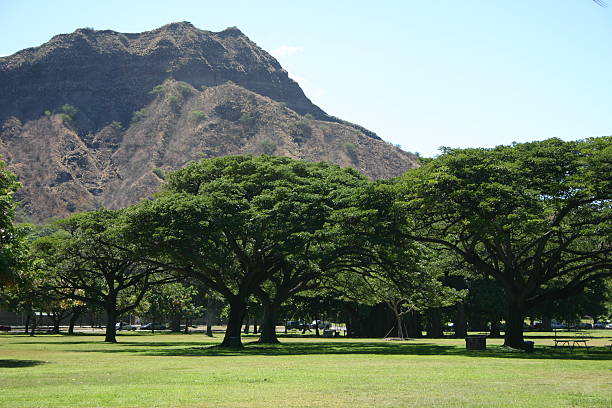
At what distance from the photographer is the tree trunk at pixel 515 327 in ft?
113

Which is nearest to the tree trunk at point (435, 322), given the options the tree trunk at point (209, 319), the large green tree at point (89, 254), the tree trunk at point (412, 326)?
the tree trunk at point (412, 326)

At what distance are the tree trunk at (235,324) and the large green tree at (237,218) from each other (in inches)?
2.4

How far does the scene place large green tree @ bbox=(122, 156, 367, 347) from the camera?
3462 cm

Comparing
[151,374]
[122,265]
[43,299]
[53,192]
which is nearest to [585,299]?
[122,265]

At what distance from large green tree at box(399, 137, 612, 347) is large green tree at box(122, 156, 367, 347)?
5450 millimetres

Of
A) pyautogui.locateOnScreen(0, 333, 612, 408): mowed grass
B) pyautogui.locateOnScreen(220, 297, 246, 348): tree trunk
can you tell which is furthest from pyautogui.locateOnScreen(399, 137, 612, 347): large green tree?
pyautogui.locateOnScreen(220, 297, 246, 348): tree trunk

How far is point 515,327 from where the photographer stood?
34.5 m

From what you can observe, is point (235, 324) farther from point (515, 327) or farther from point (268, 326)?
point (515, 327)

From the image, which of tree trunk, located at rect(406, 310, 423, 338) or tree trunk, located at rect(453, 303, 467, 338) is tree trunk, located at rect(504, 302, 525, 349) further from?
tree trunk, located at rect(453, 303, 467, 338)

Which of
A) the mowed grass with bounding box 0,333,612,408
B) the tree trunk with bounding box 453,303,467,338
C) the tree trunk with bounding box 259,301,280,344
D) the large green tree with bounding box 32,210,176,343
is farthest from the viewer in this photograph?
the tree trunk with bounding box 453,303,467,338

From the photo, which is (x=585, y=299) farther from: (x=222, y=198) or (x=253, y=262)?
(x=222, y=198)

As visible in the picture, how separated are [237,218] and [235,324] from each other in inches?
325

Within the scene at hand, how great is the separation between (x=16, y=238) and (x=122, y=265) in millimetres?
23887

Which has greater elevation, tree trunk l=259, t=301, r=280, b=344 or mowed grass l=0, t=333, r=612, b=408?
tree trunk l=259, t=301, r=280, b=344
